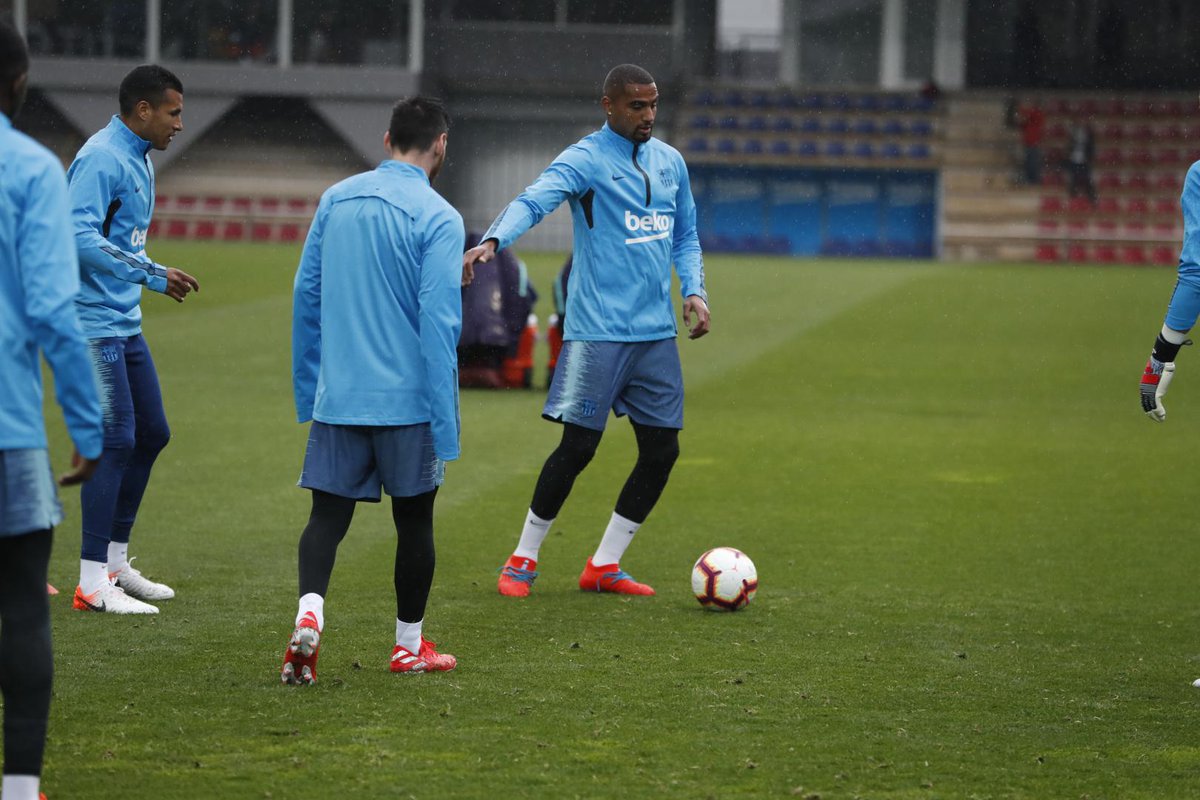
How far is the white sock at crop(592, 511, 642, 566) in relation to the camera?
7.04 meters

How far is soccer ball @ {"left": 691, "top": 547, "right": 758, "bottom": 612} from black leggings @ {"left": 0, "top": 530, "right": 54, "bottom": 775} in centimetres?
328

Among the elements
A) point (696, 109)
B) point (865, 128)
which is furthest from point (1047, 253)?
point (696, 109)

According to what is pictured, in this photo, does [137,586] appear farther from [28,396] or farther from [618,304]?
[28,396]

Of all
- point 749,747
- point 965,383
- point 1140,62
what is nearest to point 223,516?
point 749,747

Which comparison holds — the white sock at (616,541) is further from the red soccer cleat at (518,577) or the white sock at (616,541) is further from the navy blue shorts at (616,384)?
the navy blue shorts at (616,384)

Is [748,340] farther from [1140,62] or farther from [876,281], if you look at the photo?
[1140,62]

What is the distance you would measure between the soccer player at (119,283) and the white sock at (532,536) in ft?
5.20

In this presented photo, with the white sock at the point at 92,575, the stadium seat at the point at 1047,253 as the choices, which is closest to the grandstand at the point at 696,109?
the stadium seat at the point at 1047,253

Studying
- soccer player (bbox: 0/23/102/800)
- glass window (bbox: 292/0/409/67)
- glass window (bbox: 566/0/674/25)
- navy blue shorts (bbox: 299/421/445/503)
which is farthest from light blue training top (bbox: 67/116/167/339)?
glass window (bbox: 566/0/674/25)

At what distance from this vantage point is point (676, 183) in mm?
6961

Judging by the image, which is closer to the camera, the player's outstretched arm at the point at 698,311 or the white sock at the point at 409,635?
the white sock at the point at 409,635

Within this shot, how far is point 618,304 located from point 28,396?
3338 millimetres

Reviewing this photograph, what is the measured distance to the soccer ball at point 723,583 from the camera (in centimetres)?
658

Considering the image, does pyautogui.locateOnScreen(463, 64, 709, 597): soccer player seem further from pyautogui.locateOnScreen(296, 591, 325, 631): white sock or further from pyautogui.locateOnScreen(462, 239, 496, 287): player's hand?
pyautogui.locateOnScreen(296, 591, 325, 631): white sock
